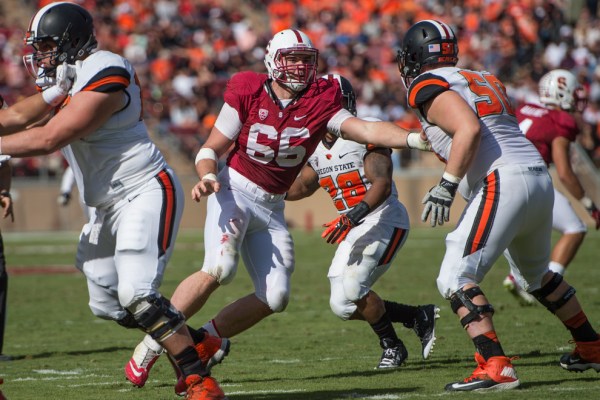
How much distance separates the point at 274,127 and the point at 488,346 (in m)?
1.63

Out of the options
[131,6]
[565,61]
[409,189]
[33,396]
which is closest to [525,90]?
[565,61]

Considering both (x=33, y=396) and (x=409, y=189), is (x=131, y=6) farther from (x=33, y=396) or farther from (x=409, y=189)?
(x=33, y=396)

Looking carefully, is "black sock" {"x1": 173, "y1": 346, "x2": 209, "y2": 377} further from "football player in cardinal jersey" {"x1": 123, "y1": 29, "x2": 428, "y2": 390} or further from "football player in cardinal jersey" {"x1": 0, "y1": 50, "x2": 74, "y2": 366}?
"football player in cardinal jersey" {"x1": 0, "y1": 50, "x2": 74, "y2": 366}

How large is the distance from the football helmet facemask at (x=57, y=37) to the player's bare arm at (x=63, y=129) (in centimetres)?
35

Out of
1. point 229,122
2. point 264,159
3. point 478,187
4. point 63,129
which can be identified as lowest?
point 478,187

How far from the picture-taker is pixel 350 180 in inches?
254

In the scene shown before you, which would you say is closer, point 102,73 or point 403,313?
point 102,73

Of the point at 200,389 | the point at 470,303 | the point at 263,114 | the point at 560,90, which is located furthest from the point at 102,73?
the point at 560,90

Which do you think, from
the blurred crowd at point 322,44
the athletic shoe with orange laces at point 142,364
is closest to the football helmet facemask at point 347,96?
the athletic shoe with orange laces at point 142,364

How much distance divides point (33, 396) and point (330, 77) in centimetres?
242

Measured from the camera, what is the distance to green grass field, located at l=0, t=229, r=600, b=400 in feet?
17.0

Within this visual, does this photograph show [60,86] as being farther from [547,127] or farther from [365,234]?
[547,127]

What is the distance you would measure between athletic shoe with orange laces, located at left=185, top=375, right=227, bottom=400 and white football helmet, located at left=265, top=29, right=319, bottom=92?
180cm

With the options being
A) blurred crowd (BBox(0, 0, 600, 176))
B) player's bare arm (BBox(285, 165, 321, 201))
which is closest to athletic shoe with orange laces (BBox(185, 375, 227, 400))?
player's bare arm (BBox(285, 165, 321, 201))
